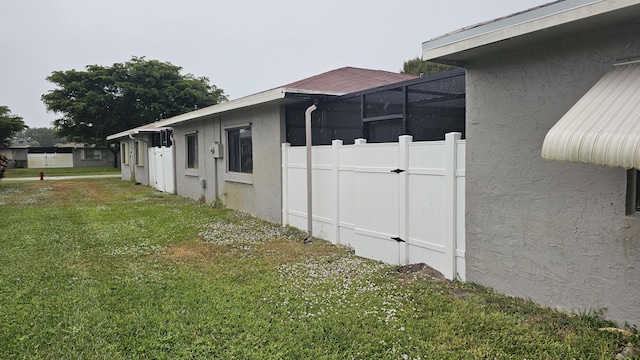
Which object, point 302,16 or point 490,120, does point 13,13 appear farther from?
point 490,120

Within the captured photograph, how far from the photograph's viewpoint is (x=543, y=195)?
12.6 feet

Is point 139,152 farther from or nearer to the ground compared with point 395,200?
farther from the ground

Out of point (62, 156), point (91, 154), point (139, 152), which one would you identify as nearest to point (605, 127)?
point (139, 152)

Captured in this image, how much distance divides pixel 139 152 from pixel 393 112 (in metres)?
18.0

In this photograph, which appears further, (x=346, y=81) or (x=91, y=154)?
(x=91, y=154)

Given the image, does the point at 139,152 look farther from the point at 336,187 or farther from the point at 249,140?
the point at 336,187

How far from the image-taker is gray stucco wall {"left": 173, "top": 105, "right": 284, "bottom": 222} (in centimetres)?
876

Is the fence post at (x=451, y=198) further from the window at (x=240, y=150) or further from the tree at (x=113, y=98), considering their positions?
the tree at (x=113, y=98)

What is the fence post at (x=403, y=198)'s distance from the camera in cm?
536

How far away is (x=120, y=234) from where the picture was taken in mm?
8062

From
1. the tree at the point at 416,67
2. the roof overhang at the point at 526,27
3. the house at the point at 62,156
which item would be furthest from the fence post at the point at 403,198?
the house at the point at 62,156

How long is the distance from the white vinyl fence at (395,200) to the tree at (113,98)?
101ft

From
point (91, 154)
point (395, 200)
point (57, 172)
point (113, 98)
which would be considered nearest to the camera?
point (395, 200)

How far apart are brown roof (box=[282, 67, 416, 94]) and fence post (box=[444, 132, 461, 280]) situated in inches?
115
